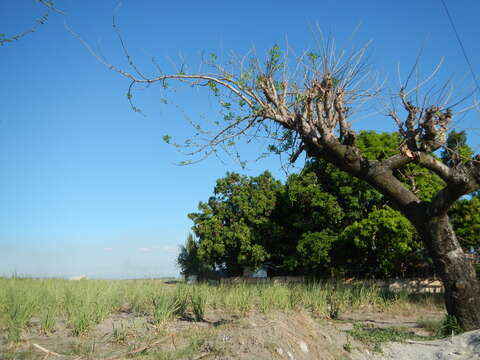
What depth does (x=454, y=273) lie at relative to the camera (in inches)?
290

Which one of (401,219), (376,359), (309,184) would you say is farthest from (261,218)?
(376,359)

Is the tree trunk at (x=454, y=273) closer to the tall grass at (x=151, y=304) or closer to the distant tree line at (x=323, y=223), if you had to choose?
the tall grass at (x=151, y=304)

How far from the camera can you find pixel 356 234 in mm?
17578

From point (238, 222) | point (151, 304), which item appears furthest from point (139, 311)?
point (238, 222)

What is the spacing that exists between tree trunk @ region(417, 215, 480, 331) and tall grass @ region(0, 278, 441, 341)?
262cm

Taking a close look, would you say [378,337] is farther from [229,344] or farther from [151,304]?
[151,304]

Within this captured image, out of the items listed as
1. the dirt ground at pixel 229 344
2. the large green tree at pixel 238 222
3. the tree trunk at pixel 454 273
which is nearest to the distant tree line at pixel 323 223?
the large green tree at pixel 238 222

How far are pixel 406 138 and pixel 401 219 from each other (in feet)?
30.1

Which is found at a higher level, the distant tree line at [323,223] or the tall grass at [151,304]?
the distant tree line at [323,223]

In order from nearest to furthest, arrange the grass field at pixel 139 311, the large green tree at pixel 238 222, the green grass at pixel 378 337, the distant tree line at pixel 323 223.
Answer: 1. the grass field at pixel 139 311
2. the green grass at pixel 378 337
3. the distant tree line at pixel 323 223
4. the large green tree at pixel 238 222

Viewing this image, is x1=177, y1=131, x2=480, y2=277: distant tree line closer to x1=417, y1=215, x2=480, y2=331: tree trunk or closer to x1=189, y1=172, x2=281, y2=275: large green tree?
x1=189, y1=172, x2=281, y2=275: large green tree

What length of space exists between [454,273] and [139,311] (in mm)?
5875

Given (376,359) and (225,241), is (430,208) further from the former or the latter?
(225,241)

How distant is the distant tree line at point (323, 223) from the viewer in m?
17.0
